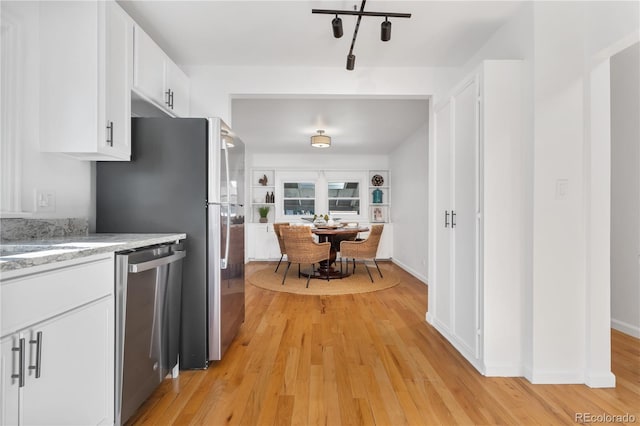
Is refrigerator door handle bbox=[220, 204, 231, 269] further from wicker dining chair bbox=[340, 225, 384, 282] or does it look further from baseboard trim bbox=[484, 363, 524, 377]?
wicker dining chair bbox=[340, 225, 384, 282]

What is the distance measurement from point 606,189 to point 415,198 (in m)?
3.71

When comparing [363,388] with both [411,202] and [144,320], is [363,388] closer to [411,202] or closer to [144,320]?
[144,320]

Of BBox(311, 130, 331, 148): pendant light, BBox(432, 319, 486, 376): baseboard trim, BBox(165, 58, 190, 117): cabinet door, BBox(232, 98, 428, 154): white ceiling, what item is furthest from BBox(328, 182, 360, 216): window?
BBox(165, 58, 190, 117): cabinet door

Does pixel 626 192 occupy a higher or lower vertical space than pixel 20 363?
higher

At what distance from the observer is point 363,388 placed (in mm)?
2018

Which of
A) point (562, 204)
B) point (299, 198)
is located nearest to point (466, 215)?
point (562, 204)

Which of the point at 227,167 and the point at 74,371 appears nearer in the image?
the point at 74,371

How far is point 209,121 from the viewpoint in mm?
2262

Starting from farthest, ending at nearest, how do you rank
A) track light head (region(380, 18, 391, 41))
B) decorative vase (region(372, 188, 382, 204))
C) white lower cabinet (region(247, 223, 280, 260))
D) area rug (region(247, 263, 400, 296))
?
1. decorative vase (region(372, 188, 382, 204))
2. white lower cabinet (region(247, 223, 280, 260))
3. area rug (region(247, 263, 400, 296))
4. track light head (region(380, 18, 391, 41))

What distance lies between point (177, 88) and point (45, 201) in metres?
1.43

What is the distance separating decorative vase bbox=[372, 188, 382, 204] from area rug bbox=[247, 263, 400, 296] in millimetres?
2134

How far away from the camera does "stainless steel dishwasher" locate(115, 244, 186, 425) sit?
153cm

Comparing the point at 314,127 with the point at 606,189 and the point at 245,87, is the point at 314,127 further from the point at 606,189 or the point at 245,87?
the point at 606,189

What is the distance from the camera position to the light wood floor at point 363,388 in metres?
1.75
